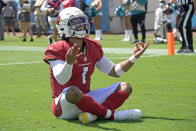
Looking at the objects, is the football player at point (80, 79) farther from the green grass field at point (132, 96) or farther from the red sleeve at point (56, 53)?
the green grass field at point (132, 96)

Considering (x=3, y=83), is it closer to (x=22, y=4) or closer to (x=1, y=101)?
(x=1, y=101)

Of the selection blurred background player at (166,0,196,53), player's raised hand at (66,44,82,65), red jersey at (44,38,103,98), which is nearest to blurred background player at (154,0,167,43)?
blurred background player at (166,0,196,53)

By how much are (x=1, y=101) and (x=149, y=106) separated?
7.35 feet

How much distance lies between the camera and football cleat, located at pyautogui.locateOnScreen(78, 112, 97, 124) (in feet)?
21.5

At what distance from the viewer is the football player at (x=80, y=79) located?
257 inches

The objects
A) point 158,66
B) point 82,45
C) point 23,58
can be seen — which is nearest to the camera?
point 82,45

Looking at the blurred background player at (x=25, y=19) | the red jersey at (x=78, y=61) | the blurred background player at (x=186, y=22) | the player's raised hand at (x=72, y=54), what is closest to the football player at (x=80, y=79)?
the red jersey at (x=78, y=61)

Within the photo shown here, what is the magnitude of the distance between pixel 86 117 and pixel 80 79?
20.5 inches

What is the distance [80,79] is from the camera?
684cm

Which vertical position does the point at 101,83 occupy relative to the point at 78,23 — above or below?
below

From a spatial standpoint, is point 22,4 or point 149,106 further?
point 22,4

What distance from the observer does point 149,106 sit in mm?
7852

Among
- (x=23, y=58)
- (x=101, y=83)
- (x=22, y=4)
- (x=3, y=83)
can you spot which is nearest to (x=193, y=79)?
(x=101, y=83)

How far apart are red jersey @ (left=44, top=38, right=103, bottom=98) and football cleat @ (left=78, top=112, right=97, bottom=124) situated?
407mm
